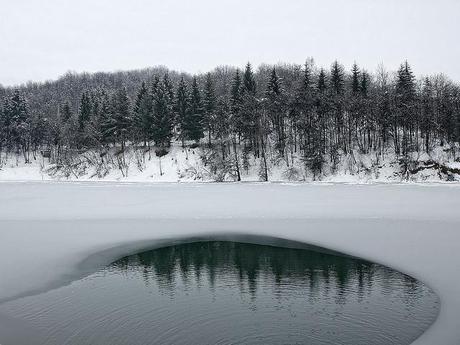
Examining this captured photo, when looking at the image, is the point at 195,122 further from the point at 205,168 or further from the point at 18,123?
the point at 18,123

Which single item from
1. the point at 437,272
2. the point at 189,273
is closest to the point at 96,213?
the point at 189,273

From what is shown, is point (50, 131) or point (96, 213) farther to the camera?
point (50, 131)

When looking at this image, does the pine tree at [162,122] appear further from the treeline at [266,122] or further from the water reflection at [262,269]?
the water reflection at [262,269]

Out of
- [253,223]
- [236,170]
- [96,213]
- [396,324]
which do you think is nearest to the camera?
[396,324]

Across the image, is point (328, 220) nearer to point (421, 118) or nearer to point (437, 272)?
point (437, 272)

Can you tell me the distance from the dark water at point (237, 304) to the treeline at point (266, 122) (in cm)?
3724

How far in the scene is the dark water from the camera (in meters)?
12.5

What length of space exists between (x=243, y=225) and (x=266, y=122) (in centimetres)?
3784

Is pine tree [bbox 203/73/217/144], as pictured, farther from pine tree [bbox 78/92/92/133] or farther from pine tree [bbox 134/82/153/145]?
pine tree [bbox 78/92/92/133]

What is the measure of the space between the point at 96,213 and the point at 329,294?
72.3 ft

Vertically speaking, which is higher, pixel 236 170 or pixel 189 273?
pixel 236 170

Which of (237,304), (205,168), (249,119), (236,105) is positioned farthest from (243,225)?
(236,105)

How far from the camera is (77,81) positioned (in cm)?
15812

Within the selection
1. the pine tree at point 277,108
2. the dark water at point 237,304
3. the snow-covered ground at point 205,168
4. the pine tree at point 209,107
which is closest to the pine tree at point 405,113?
the snow-covered ground at point 205,168
